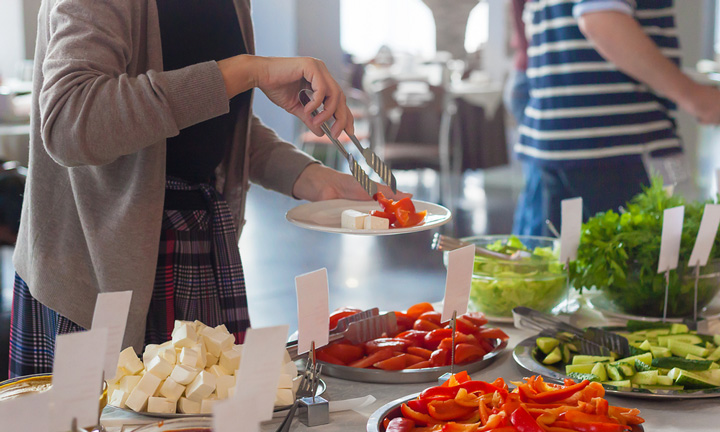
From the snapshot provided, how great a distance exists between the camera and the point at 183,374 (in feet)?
3.12

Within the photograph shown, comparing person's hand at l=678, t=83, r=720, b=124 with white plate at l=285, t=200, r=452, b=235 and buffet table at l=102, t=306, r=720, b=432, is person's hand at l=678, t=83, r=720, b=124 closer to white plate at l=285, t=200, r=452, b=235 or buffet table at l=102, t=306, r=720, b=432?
white plate at l=285, t=200, r=452, b=235

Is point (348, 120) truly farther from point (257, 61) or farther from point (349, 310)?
point (349, 310)

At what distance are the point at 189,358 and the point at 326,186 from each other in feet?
1.77

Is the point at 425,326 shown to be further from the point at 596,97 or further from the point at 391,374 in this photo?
the point at 596,97

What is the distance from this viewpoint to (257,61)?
3.72ft

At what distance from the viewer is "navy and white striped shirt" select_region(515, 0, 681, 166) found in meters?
2.04

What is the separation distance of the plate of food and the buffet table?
0.76 ft

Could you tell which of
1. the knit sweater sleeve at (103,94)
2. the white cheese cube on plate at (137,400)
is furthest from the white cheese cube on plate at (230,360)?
the knit sweater sleeve at (103,94)

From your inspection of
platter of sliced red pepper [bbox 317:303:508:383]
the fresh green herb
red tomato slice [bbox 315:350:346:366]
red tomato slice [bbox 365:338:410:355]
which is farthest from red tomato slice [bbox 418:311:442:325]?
the fresh green herb

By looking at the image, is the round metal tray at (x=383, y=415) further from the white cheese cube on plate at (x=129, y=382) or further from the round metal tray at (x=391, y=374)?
the white cheese cube on plate at (x=129, y=382)

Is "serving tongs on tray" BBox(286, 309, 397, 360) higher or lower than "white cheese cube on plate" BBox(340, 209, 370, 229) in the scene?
lower

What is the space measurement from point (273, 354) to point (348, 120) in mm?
582

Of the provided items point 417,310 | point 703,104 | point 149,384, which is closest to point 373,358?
point 417,310

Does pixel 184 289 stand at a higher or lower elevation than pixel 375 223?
lower
